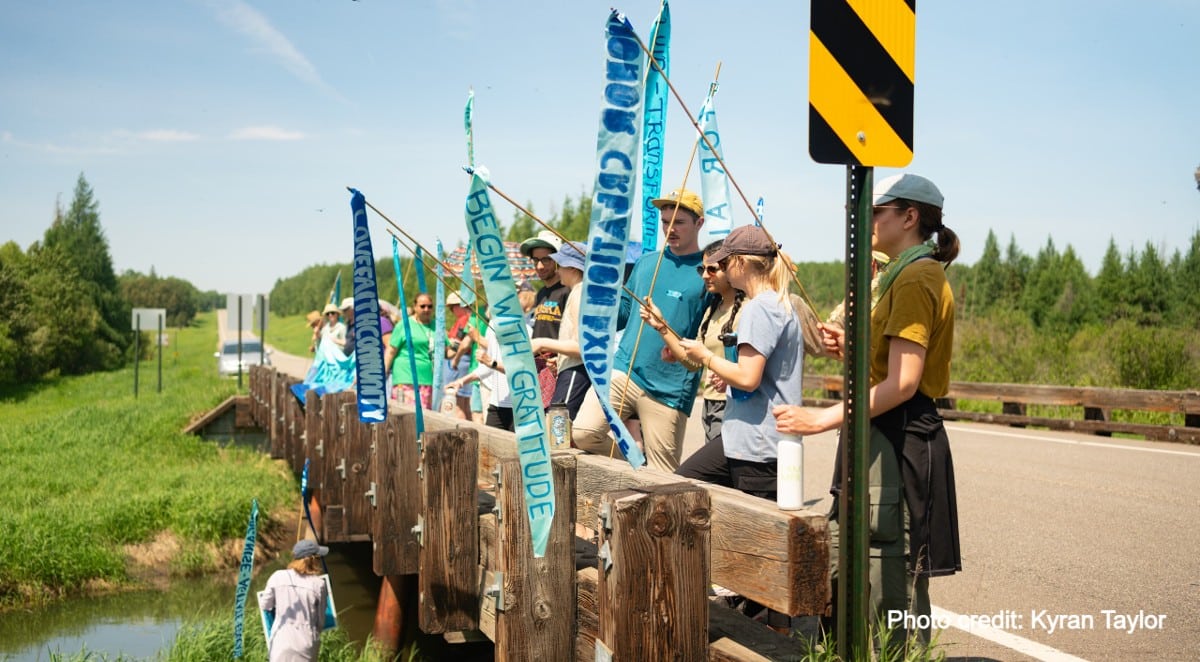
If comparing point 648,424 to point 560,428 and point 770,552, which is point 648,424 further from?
point 770,552

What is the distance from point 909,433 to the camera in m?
3.37

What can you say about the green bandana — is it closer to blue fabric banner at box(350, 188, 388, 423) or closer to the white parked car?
blue fabric banner at box(350, 188, 388, 423)

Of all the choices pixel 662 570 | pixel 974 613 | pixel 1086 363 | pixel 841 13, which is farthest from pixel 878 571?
pixel 1086 363

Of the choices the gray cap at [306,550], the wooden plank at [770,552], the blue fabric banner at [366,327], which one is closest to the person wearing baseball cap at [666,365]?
the blue fabric banner at [366,327]

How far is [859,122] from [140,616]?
35.2 feet

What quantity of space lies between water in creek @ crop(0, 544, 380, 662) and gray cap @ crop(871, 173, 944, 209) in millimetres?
7385

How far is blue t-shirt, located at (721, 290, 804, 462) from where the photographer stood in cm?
391

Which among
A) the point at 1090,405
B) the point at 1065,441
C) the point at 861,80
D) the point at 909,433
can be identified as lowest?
the point at 1065,441

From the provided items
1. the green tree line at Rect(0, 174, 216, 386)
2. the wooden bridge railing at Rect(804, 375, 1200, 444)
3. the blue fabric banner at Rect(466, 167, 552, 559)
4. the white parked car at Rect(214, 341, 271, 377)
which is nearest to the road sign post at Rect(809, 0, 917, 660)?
the blue fabric banner at Rect(466, 167, 552, 559)

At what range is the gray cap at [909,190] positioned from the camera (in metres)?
3.50

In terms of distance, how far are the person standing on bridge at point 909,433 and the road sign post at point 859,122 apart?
40cm

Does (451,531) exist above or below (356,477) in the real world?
above

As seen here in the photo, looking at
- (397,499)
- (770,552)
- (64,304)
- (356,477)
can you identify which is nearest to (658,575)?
(770,552)

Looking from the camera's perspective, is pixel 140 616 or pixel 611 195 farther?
pixel 140 616
